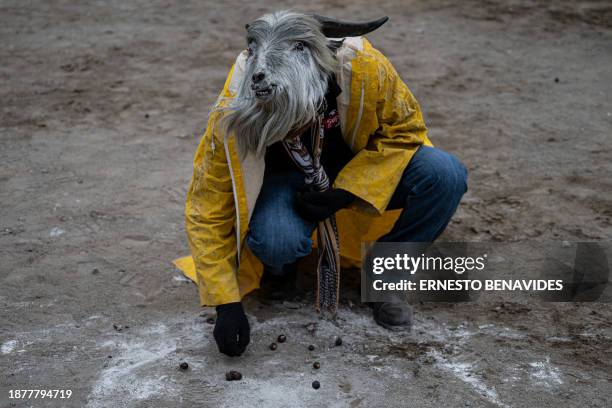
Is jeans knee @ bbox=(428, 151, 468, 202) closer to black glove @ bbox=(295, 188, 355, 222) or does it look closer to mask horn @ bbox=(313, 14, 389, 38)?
black glove @ bbox=(295, 188, 355, 222)

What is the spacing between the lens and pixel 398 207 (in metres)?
3.32

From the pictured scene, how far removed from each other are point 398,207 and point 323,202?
0.39m

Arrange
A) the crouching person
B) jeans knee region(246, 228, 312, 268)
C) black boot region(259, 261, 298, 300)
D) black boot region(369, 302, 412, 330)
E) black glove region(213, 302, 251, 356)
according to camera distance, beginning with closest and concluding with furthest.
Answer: the crouching person
black glove region(213, 302, 251, 356)
jeans knee region(246, 228, 312, 268)
black boot region(369, 302, 412, 330)
black boot region(259, 261, 298, 300)

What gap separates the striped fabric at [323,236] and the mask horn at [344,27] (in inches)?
15.4

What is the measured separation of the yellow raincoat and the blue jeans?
66mm

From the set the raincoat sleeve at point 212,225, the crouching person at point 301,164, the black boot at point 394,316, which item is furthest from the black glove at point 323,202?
the black boot at point 394,316

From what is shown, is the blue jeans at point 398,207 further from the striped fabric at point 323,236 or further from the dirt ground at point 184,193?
the dirt ground at point 184,193

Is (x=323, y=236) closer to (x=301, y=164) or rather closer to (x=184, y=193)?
(x=301, y=164)

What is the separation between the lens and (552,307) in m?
3.36

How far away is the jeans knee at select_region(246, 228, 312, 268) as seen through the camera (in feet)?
10.1

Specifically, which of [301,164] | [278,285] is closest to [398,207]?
[301,164]

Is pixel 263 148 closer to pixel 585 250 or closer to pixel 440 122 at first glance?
pixel 585 250

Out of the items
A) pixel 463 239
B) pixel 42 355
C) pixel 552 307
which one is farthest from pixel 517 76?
pixel 42 355

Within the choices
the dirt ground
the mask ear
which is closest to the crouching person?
the mask ear
